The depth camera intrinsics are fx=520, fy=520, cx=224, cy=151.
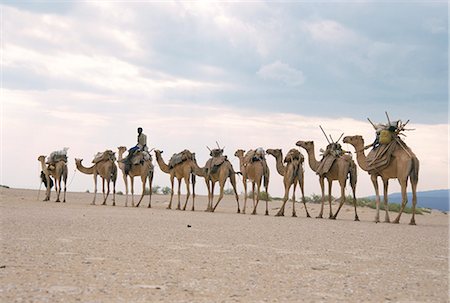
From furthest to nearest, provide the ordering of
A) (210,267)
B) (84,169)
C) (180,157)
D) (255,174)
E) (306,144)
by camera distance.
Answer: (84,169) → (180,157) → (255,174) → (306,144) → (210,267)

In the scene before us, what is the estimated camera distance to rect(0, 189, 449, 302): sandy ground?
5.31m

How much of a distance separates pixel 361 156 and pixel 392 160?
153 cm

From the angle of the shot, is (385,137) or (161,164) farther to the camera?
(161,164)

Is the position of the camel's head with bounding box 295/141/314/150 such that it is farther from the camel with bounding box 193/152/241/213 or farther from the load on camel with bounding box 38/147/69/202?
the load on camel with bounding box 38/147/69/202

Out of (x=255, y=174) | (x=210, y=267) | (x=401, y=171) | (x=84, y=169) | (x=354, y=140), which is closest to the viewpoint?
(x=210, y=267)

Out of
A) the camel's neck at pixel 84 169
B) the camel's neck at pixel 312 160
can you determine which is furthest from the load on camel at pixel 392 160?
the camel's neck at pixel 84 169

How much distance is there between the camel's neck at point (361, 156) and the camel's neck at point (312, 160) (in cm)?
170

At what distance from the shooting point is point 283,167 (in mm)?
22016

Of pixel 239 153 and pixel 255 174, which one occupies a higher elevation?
pixel 239 153

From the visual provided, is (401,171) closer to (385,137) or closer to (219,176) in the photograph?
(385,137)

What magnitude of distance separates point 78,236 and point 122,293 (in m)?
4.77

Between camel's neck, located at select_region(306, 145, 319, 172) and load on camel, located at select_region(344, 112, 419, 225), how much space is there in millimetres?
2200

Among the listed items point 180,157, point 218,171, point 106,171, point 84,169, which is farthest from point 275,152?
point 84,169

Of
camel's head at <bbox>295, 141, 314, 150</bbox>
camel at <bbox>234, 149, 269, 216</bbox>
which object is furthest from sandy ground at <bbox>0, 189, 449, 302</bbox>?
camel at <bbox>234, 149, 269, 216</bbox>
